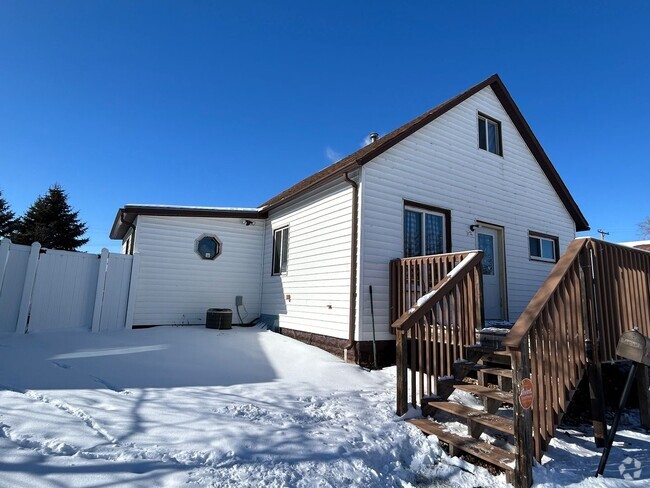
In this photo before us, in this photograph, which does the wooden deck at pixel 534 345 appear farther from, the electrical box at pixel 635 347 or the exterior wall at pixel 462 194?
the exterior wall at pixel 462 194

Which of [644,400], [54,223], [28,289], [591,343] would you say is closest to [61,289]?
[28,289]

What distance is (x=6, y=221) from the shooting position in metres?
29.3

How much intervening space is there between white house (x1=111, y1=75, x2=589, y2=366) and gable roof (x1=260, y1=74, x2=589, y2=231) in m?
0.04

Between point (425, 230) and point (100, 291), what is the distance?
7378 mm

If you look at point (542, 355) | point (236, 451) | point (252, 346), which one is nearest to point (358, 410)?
point (236, 451)

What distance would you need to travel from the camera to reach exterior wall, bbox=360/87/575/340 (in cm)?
693

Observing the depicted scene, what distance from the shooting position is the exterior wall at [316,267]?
7129mm

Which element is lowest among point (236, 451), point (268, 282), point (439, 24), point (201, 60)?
point (236, 451)

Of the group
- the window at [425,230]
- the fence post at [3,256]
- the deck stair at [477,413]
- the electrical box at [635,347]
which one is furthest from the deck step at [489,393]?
the fence post at [3,256]

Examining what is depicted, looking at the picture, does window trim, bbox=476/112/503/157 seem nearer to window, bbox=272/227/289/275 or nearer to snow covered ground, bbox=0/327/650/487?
window, bbox=272/227/289/275

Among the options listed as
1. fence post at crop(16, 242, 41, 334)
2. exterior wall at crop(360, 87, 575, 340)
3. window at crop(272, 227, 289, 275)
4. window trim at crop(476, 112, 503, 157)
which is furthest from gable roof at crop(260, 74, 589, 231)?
fence post at crop(16, 242, 41, 334)

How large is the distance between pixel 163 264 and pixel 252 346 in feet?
13.1

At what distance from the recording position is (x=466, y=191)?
8750 millimetres

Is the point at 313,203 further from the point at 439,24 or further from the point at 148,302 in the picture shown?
the point at 439,24
